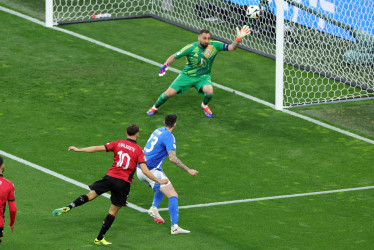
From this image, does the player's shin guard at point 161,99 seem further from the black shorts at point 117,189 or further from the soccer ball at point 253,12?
the black shorts at point 117,189

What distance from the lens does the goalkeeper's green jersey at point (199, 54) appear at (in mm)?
18844

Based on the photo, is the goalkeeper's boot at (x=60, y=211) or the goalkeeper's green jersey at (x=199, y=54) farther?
the goalkeeper's green jersey at (x=199, y=54)

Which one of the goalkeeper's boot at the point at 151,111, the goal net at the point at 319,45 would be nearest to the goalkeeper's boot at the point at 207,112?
the goalkeeper's boot at the point at 151,111

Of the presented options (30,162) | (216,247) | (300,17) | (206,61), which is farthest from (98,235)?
(300,17)

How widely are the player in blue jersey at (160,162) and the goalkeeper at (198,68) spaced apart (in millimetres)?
4857

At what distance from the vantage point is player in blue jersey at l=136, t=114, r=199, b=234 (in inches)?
542

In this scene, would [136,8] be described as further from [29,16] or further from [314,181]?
[314,181]

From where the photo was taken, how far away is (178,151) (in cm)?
1758

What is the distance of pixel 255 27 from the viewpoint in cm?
2361

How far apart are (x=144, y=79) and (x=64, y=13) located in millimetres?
4210

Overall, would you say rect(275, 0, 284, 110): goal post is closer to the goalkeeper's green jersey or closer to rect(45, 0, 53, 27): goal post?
the goalkeeper's green jersey

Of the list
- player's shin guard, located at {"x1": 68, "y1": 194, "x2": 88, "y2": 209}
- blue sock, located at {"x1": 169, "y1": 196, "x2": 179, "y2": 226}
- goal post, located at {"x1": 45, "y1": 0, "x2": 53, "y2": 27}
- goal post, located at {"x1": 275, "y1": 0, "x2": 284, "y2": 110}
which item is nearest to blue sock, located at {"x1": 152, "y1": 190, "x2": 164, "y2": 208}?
blue sock, located at {"x1": 169, "y1": 196, "x2": 179, "y2": 226}

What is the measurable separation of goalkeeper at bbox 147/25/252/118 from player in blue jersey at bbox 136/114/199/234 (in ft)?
15.9

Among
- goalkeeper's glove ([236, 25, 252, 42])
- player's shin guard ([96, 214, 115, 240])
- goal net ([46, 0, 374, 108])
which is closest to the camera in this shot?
player's shin guard ([96, 214, 115, 240])
